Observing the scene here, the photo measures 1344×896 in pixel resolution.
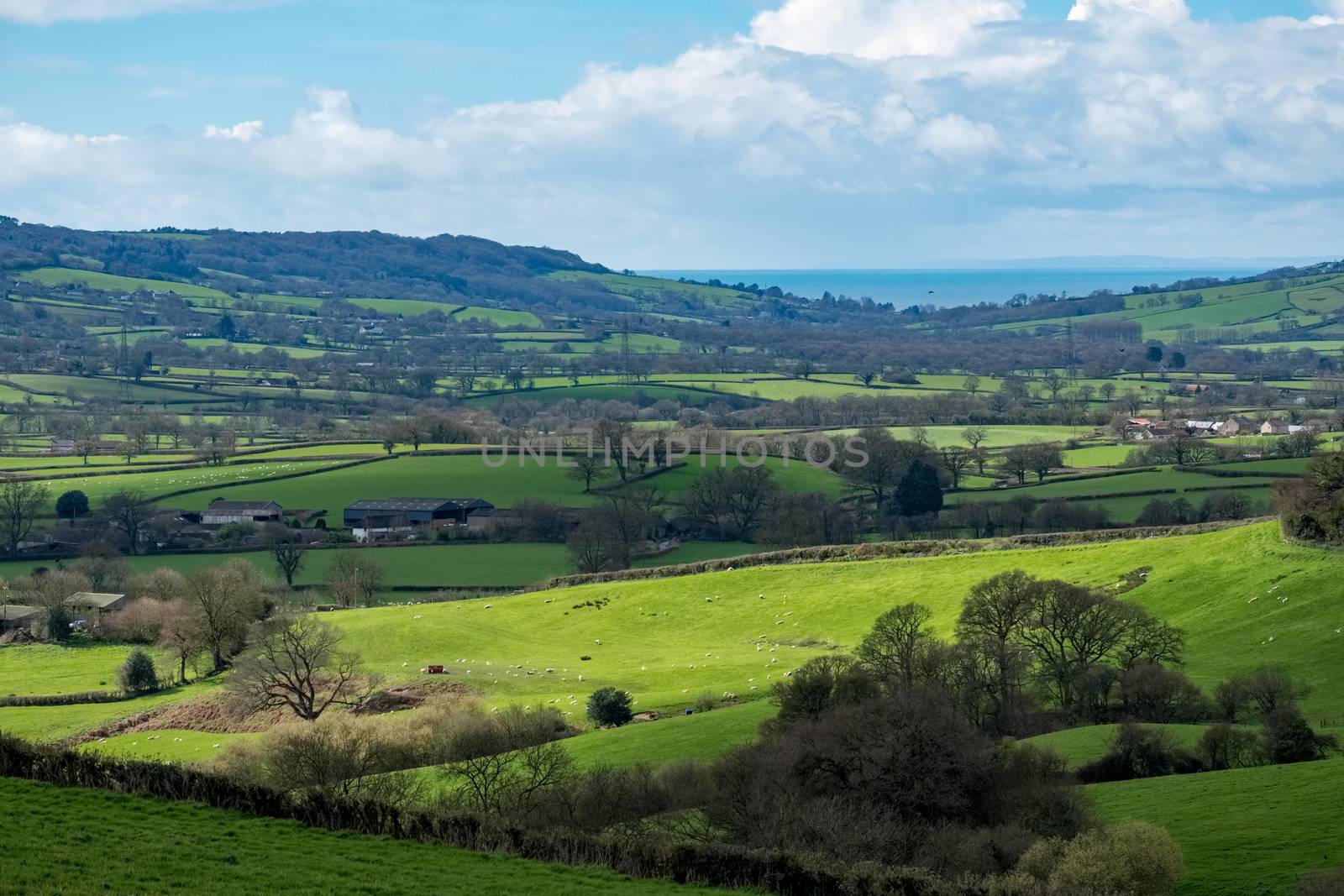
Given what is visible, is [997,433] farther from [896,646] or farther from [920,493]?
[896,646]

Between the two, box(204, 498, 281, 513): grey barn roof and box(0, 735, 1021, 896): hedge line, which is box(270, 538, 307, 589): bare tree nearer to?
box(204, 498, 281, 513): grey barn roof

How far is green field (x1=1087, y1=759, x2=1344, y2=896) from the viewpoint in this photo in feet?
82.1

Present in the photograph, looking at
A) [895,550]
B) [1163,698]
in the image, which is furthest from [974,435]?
[1163,698]

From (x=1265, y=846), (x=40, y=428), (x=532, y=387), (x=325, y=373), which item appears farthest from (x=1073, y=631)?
(x=325, y=373)

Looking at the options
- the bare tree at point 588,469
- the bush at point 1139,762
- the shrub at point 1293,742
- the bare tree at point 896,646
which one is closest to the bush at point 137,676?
the bare tree at point 896,646

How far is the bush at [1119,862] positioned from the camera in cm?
2372

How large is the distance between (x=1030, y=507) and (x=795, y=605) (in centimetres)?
2841

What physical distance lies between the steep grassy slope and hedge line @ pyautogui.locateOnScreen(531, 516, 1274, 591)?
6.63 feet

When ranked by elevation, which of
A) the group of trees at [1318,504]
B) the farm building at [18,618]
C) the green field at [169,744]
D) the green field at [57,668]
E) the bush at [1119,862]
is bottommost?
the green field at [57,668]

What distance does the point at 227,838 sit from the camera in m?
22.8

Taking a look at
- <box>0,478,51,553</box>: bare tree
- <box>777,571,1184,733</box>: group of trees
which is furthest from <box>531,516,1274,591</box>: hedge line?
<box>0,478,51,553</box>: bare tree

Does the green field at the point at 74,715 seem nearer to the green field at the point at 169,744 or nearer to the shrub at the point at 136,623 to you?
the green field at the point at 169,744

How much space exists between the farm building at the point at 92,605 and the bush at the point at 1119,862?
55616 millimetres

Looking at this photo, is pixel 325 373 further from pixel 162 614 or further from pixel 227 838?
pixel 227 838
